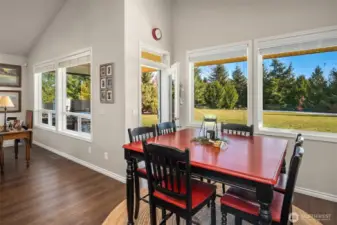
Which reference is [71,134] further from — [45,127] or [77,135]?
[45,127]

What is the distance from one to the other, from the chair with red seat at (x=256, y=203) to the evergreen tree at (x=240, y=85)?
2.07 m

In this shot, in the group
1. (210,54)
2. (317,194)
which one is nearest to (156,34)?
(210,54)

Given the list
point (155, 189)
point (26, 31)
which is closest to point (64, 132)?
point (26, 31)

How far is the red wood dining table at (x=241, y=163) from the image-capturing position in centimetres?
129

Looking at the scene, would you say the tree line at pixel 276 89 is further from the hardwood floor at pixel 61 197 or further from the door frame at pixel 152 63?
the hardwood floor at pixel 61 197

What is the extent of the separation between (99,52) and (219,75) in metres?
2.29

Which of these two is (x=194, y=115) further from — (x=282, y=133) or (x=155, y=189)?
(x=155, y=189)

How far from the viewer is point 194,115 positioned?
4105 mm

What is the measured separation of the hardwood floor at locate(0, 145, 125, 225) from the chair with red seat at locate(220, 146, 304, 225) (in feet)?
4.98

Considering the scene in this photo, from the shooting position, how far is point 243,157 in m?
1.69

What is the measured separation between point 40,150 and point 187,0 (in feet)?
16.6

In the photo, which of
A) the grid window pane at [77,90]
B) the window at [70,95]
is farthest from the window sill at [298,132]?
the grid window pane at [77,90]

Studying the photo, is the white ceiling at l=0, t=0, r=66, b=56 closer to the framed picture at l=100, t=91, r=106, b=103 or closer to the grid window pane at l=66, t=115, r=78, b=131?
the grid window pane at l=66, t=115, r=78, b=131

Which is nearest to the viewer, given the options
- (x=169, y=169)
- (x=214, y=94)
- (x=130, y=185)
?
(x=169, y=169)
